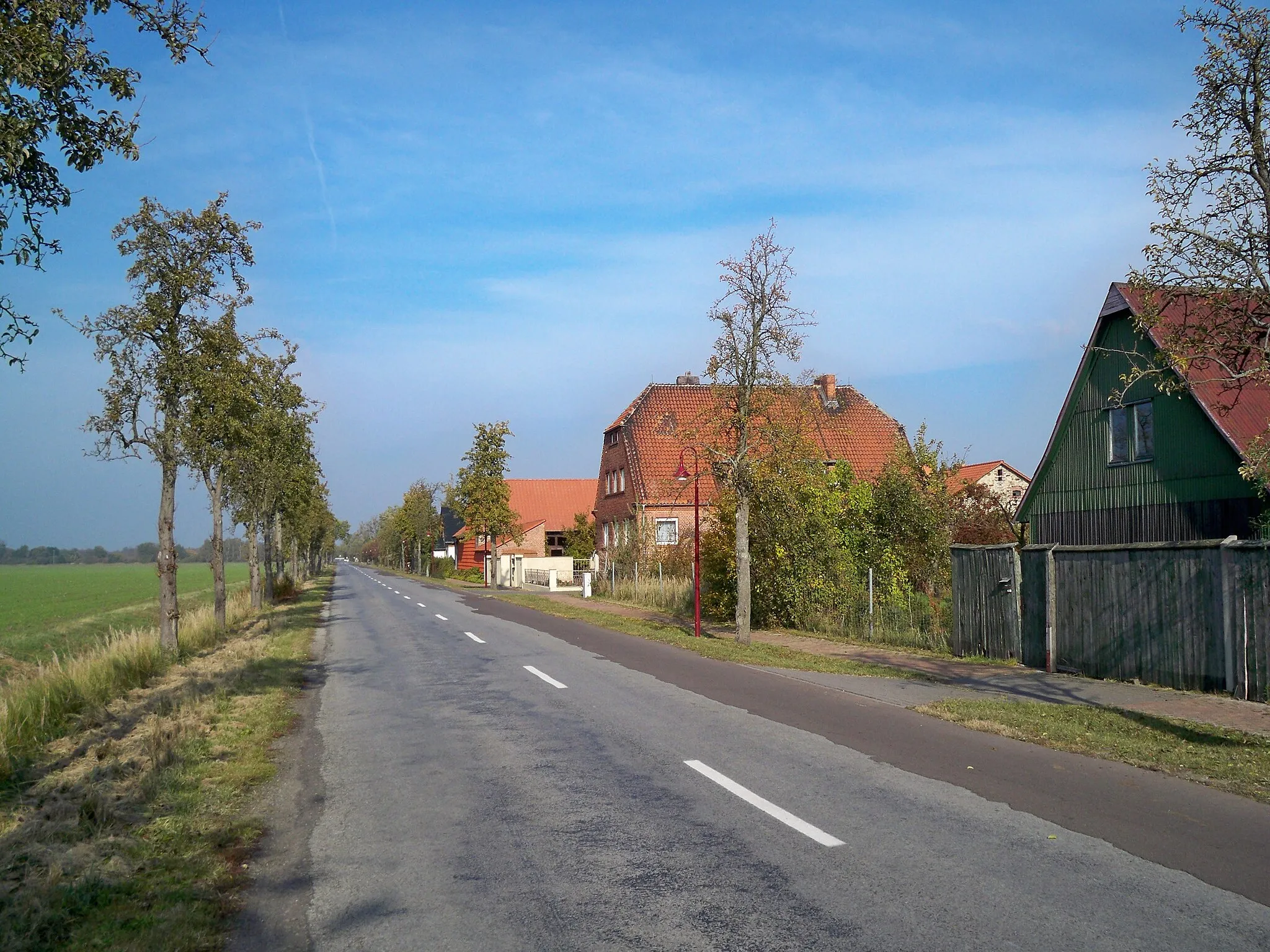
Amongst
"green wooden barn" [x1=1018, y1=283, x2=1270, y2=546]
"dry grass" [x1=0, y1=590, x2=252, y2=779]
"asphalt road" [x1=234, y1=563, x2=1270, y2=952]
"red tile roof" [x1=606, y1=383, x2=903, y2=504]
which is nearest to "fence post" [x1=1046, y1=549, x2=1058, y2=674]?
"asphalt road" [x1=234, y1=563, x2=1270, y2=952]

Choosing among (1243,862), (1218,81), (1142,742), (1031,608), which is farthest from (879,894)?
(1031,608)

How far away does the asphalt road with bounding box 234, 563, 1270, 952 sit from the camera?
4508 millimetres

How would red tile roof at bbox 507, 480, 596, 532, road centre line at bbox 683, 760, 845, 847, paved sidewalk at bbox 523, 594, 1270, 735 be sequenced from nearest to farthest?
road centre line at bbox 683, 760, 845, 847, paved sidewalk at bbox 523, 594, 1270, 735, red tile roof at bbox 507, 480, 596, 532

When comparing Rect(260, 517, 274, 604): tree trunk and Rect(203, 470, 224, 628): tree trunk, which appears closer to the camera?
Rect(203, 470, 224, 628): tree trunk

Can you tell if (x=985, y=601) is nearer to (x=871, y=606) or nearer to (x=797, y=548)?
(x=871, y=606)

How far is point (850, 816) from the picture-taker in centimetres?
634

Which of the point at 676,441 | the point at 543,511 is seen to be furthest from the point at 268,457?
the point at 543,511

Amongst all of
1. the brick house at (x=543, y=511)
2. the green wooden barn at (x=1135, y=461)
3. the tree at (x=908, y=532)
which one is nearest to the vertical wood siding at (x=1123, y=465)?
the green wooden barn at (x=1135, y=461)

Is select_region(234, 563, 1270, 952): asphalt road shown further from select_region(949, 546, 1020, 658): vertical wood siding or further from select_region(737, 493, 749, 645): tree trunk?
select_region(737, 493, 749, 645): tree trunk

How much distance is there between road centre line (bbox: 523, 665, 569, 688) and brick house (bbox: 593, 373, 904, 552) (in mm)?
19747

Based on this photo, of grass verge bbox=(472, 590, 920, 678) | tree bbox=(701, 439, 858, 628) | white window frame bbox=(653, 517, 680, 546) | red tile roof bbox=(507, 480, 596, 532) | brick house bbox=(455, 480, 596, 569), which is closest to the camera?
grass verge bbox=(472, 590, 920, 678)

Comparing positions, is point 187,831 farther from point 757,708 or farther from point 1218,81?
point 1218,81

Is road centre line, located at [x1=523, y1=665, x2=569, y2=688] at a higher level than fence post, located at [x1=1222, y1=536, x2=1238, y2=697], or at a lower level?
lower

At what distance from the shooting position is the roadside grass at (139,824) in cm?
460
